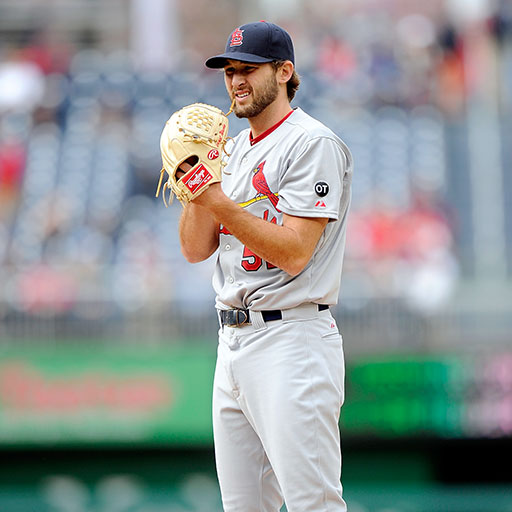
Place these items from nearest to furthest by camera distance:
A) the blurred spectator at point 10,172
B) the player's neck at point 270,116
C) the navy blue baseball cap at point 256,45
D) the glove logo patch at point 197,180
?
1. the glove logo patch at point 197,180
2. the navy blue baseball cap at point 256,45
3. the player's neck at point 270,116
4. the blurred spectator at point 10,172

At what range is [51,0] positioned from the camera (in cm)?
1315

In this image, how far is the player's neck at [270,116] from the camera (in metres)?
2.58

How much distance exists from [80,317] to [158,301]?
568mm

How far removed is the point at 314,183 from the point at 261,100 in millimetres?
275

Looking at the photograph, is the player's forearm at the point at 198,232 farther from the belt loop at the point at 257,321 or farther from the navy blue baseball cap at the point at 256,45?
the navy blue baseball cap at the point at 256,45

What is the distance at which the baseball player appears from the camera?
7.91 feet

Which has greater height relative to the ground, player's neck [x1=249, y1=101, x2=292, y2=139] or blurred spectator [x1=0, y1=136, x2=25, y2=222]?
blurred spectator [x1=0, y1=136, x2=25, y2=222]

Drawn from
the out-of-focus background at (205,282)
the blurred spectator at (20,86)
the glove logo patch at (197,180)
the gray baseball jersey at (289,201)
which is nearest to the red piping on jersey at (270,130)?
the gray baseball jersey at (289,201)

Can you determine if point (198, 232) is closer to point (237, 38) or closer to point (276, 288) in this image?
point (276, 288)

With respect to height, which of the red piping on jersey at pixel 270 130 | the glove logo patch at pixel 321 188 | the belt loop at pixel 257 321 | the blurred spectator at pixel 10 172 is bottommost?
the belt loop at pixel 257 321

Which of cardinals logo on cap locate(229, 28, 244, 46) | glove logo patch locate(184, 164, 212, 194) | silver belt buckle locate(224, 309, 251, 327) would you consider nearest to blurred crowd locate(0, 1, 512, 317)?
silver belt buckle locate(224, 309, 251, 327)

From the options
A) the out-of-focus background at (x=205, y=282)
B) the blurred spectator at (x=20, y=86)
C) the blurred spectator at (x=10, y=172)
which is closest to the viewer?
the out-of-focus background at (x=205, y=282)

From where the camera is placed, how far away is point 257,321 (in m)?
2.49

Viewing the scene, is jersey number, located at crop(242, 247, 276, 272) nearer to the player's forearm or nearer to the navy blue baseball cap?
the player's forearm
